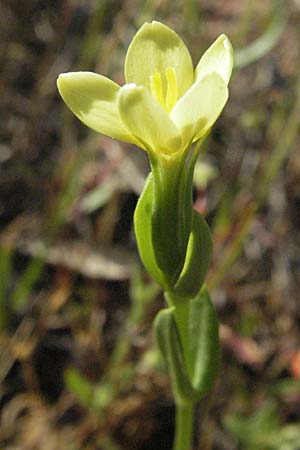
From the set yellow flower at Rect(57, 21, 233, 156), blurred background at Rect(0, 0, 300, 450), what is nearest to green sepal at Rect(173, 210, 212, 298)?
yellow flower at Rect(57, 21, 233, 156)

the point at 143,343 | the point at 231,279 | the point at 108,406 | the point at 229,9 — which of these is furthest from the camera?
the point at 229,9

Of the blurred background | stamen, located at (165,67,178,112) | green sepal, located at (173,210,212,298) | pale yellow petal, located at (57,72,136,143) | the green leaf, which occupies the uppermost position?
pale yellow petal, located at (57,72,136,143)

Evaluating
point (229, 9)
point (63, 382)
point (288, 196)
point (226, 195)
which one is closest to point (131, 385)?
point (63, 382)

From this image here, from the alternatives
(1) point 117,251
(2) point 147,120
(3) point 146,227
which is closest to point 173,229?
(3) point 146,227

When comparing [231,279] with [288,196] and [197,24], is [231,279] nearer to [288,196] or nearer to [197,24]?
[288,196]

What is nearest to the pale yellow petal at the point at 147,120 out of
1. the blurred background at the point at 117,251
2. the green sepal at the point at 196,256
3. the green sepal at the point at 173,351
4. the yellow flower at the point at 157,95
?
the yellow flower at the point at 157,95

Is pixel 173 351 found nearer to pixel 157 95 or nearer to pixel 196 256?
pixel 196 256

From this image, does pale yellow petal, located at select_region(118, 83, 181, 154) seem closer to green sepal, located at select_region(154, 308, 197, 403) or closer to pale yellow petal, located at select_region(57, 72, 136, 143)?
pale yellow petal, located at select_region(57, 72, 136, 143)
